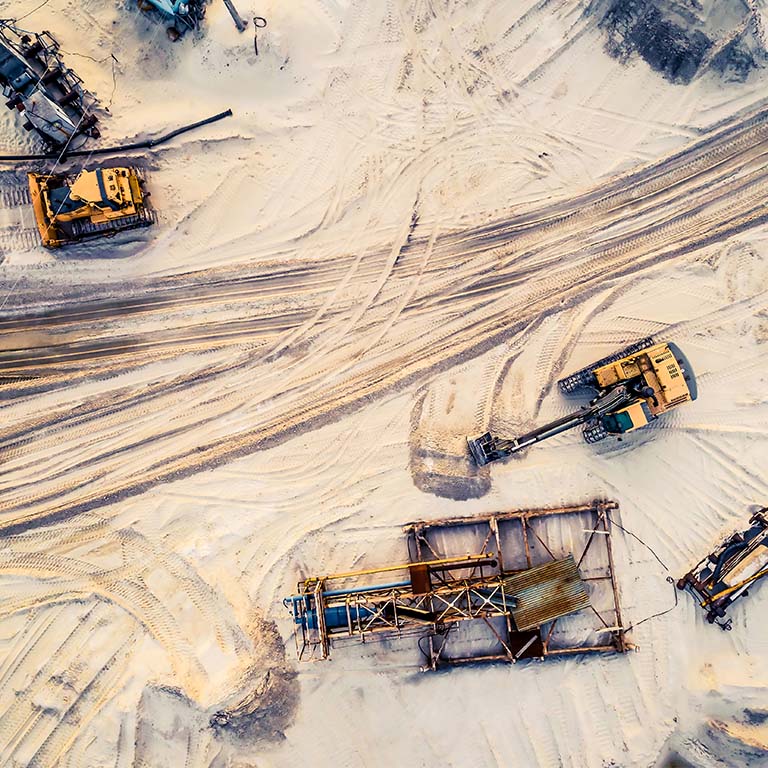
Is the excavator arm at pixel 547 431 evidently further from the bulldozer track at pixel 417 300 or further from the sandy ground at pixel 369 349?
the bulldozer track at pixel 417 300

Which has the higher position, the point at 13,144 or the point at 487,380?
the point at 13,144

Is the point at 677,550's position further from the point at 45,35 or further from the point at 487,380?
the point at 45,35

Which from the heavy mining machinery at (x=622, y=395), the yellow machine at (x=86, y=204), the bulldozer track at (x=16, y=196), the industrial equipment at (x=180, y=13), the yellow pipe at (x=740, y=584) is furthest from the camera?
the bulldozer track at (x=16, y=196)

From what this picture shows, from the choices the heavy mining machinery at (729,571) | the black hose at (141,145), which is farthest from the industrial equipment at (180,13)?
the heavy mining machinery at (729,571)

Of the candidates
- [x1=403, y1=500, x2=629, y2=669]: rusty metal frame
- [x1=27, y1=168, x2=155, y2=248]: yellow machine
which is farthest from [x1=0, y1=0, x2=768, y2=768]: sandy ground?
[x1=27, y1=168, x2=155, y2=248]: yellow machine

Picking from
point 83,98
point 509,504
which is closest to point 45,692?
point 509,504

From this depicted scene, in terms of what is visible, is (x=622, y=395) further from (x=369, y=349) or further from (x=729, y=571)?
(x=369, y=349)

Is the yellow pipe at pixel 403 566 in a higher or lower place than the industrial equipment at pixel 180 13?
lower

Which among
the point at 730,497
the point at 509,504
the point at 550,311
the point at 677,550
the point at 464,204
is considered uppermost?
the point at 464,204
